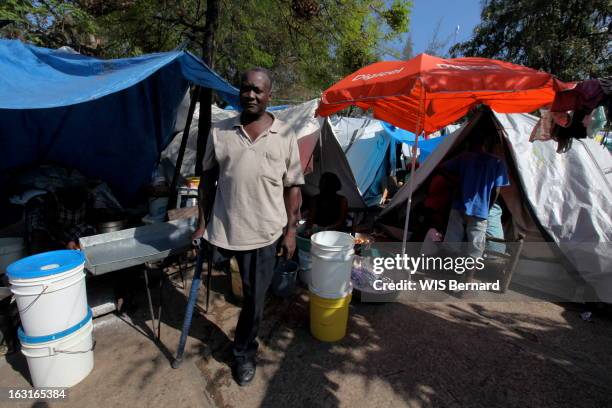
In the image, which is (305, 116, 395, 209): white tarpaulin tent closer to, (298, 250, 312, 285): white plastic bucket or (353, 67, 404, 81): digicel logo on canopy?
(353, 67, 404, 81): digicel logo on canopy

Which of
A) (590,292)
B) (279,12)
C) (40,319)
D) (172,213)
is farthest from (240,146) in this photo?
(279,12)

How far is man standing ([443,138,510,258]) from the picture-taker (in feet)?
12.2

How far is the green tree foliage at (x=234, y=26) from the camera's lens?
532 centimetres

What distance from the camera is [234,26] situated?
620 cm

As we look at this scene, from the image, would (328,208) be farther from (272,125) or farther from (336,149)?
(272,125)

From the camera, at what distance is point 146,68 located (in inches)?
102

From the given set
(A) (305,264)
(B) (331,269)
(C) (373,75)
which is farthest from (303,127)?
(B) (331,269)

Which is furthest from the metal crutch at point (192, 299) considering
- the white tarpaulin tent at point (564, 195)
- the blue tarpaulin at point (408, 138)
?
the blue tarpaulin at point (408, 138)

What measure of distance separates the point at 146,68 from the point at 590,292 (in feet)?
17.6

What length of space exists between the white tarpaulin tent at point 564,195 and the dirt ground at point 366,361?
0.76m

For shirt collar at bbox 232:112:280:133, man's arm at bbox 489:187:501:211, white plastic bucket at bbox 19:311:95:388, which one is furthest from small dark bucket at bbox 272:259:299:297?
man's arm at bbox 489:187:501:211

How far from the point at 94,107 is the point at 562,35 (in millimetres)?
14662

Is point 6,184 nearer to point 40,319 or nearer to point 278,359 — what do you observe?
point 40,319

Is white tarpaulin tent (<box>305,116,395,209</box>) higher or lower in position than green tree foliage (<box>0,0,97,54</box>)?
lower
